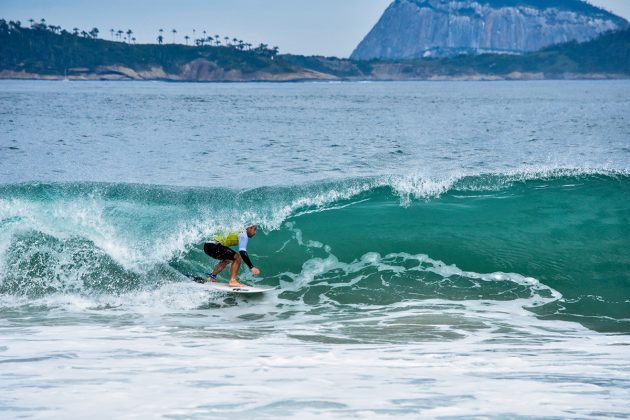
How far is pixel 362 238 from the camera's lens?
1809 centimetres

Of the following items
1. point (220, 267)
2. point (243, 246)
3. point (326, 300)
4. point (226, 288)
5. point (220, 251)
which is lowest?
point (326, 300)

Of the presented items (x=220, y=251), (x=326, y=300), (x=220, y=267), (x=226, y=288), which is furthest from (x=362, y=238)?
(x=226, y=288)

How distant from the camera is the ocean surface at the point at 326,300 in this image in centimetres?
809

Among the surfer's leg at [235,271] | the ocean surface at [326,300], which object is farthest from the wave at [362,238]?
the surfer's leg at [235,271]

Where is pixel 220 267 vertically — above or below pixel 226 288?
above

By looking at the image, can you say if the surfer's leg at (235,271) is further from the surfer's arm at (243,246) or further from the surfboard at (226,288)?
the surfer's arm at (243,246)

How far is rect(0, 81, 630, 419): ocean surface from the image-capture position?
809cm

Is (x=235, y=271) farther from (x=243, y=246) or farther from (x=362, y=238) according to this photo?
(x=362, y=238)

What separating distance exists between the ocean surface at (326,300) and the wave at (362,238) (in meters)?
0.06

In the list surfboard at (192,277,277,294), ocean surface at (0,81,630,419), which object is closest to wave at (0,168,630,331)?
ocean surface at (0,81,630,419)

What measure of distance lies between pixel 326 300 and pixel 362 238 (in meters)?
4.01

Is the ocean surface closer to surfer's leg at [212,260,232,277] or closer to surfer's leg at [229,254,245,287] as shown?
surfer's leg at [229,254,245,287]

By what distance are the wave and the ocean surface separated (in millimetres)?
65

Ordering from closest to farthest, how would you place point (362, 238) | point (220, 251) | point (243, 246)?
point (243, 246)
point (220, 251)
point (362, 238)
